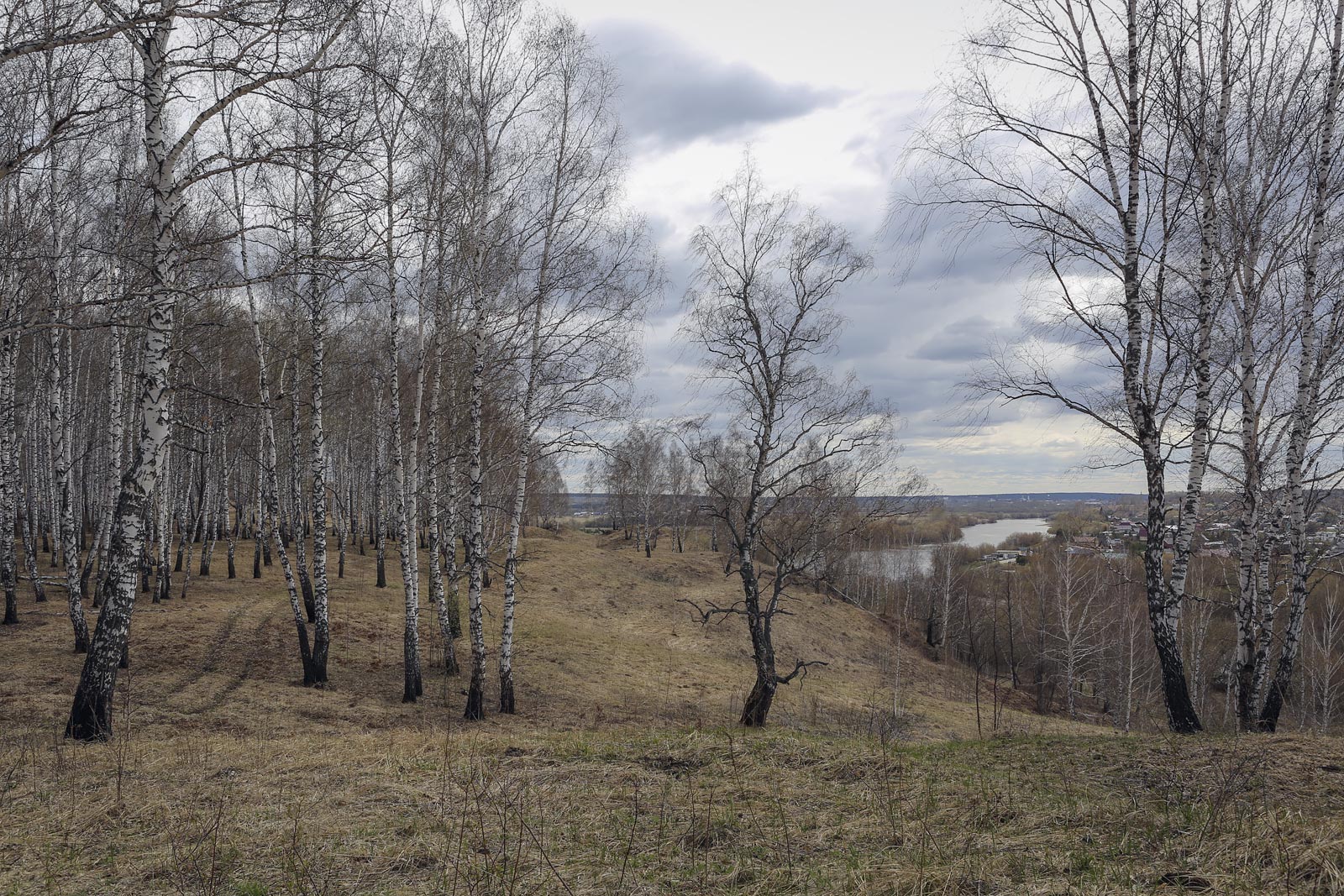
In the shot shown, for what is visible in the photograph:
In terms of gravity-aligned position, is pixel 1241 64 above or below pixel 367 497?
above

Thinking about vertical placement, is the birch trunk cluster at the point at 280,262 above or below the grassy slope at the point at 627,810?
above

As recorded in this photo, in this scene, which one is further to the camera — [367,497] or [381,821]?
[367,497]

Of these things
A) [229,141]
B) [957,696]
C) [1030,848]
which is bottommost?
[957,696]

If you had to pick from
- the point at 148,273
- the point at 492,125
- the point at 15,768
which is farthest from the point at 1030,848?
the point at 492,125

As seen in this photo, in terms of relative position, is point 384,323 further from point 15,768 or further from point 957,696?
point 957,696

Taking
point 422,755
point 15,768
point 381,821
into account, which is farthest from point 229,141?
point 381,821

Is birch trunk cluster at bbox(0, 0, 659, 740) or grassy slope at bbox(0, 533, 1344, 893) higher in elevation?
birch trunk cluster at bbox(0, 0, 659, 740)

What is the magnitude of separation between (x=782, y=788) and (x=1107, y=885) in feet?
7.97

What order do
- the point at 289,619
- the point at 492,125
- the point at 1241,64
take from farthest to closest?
1. the point at 289,619
2. the point at 492,125
3. the point at 1241,64

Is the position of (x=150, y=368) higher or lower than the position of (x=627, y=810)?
higher

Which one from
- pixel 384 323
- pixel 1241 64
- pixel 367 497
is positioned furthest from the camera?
pixel 367 497

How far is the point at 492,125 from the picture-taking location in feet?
37.9

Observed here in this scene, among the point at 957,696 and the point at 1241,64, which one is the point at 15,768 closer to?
the point at 1241,64

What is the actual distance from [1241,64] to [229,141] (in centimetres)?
1529
